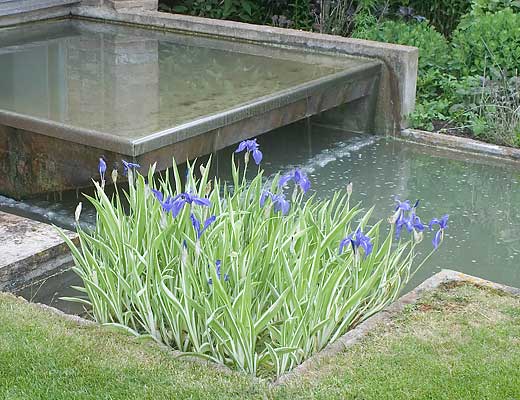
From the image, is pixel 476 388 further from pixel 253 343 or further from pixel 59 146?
pixel 59 146

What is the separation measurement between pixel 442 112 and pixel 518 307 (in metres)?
4.09

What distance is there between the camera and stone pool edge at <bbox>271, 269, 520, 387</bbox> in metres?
3.74

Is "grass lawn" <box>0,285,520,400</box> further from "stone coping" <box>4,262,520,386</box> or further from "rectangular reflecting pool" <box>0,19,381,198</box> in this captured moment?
"rectangular reflecting pool" <box>0,19,381,198</box>

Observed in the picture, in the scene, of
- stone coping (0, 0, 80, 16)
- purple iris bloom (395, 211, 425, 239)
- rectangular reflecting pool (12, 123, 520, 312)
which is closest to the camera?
purple iris bloom (395, 211, 425, 239)

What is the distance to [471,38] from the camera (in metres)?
8.27

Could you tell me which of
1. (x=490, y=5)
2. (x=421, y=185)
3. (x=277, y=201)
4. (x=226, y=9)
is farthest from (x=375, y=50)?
(x=277, y=201)

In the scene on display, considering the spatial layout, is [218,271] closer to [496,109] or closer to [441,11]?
[496,109]

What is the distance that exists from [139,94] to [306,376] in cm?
373

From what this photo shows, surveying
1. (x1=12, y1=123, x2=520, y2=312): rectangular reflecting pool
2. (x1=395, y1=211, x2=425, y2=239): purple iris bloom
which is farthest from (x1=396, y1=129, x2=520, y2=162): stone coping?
(x1=395, y1=211, x2=425, y2=239): purple iris bloom

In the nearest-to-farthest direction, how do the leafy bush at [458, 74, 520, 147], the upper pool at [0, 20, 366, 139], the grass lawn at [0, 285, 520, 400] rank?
the grass lawn at [0, 285, 520, 400] → the upper pool at [0, 20, 366, 139] → the leafy bush at [458, 74, 520, 147]

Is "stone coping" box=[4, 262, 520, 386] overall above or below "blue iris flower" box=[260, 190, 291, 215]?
below

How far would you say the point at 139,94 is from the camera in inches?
276

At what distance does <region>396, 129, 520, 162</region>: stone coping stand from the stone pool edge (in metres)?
2.98

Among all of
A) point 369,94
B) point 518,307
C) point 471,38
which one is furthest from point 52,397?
point 471,38
